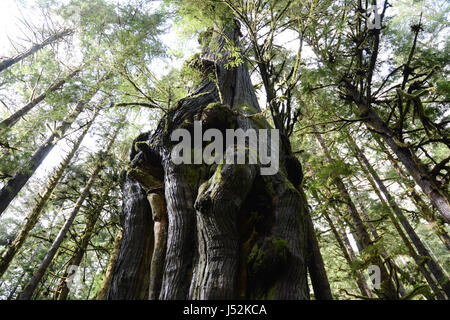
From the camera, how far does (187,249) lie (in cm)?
240

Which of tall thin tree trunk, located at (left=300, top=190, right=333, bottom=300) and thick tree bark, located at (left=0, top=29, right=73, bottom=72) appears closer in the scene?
tall thin tree trunk, located at (left=300, top=190, right=333, bottom=300)

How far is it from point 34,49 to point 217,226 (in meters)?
14.5

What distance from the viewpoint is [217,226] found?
2223 millimetres

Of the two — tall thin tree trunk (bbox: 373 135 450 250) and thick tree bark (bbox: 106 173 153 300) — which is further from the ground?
tall thin tree trunk (bbox: 373 135 450 250)

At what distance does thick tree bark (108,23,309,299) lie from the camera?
82.7 inches

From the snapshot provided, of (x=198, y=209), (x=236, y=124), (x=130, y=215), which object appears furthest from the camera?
(x=236, y=124)

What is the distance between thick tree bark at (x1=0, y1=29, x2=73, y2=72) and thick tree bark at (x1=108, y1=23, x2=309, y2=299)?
1079 cm

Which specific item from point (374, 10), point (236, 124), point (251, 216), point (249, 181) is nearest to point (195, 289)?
point (251, 216)

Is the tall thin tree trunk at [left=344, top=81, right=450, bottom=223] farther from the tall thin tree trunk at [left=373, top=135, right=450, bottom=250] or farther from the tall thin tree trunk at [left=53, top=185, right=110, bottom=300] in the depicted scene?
the tall thin tree trunk at [left=53, top=185, right=110, bottom=300]

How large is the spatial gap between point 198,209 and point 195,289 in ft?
2.40

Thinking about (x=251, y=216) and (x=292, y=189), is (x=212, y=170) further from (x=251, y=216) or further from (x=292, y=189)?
(x=292, y=189)

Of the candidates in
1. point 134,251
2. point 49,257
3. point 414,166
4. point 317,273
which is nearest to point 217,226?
point 134,251

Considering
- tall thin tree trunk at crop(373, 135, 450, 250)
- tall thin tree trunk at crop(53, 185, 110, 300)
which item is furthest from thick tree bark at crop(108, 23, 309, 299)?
tall thin tree trunk at crop(53, 185, 110, 300)

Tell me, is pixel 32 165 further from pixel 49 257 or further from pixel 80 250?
pixel 80 250
